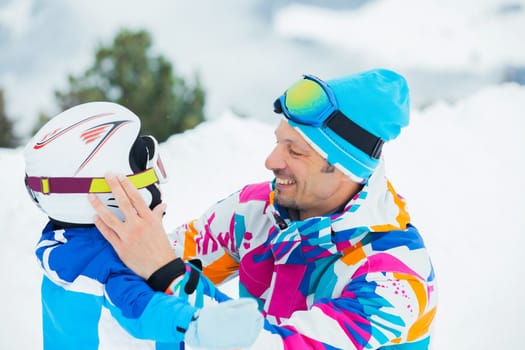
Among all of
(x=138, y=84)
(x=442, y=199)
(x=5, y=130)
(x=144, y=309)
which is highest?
(x=144, y=309)

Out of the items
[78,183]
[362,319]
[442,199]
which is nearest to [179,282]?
[78,183]

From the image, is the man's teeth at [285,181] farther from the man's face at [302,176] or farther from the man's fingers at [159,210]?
the man's fingers at [159,210]

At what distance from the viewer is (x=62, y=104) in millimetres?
18250

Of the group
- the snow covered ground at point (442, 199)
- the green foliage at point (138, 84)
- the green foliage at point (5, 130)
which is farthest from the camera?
the green foliage at point (5, 130)

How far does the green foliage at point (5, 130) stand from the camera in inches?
815

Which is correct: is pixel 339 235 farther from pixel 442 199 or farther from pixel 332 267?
pixel 442 199

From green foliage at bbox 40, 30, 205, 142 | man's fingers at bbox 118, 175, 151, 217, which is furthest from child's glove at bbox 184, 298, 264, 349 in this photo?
green foliage at bbox 40, 30, 205, 142

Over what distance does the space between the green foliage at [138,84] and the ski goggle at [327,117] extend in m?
16.3

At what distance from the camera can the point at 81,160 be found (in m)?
1.56

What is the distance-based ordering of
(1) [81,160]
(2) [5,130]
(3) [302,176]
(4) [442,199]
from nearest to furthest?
(1) [81,160] < (3) [302,176] < (4) [442,199] < (2) [5,130]

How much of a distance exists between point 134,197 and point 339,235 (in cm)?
73

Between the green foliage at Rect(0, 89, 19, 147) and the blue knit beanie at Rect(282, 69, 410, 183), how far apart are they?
67.6 ft

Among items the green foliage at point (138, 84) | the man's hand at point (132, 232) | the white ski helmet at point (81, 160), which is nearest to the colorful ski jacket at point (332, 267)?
the man's hand at point (132, 232)

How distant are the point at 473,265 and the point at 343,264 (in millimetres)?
2429
